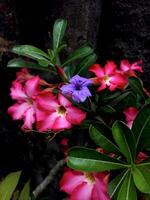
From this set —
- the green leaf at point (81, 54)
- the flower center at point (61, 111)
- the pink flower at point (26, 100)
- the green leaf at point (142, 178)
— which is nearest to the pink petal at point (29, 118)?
the pink flower at point (26, 100)

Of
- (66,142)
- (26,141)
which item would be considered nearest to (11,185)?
(66,142)

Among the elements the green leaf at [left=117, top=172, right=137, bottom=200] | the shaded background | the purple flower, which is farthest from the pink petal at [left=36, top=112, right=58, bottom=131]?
the shaded background

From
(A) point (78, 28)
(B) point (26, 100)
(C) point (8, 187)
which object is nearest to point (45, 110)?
(B) point (26, 100)

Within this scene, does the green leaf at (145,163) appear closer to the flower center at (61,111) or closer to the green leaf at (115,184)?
the green leaf at (115,184)

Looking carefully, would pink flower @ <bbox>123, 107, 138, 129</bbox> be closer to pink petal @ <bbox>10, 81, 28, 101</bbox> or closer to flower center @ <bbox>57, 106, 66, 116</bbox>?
flower center @ <bbox>57, 106, 66, 116</bbox>

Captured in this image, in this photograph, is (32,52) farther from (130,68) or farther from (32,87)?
(130,68)

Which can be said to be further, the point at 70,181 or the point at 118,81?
the point at 118,81
